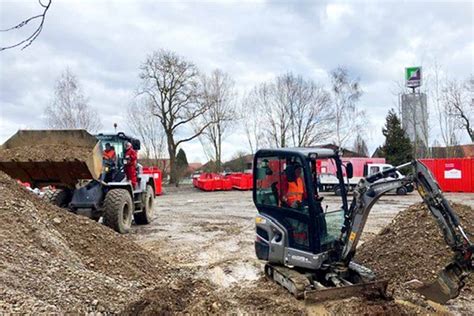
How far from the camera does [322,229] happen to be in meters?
5.82

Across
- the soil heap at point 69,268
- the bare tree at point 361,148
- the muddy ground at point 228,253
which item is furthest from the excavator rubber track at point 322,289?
the bare tree at point 361,148

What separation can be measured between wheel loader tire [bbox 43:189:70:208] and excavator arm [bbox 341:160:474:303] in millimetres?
8546

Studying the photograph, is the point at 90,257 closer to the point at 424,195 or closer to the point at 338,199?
the point at 338,199

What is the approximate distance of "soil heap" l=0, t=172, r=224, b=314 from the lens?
4.82 meters

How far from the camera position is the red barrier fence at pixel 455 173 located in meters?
28.9

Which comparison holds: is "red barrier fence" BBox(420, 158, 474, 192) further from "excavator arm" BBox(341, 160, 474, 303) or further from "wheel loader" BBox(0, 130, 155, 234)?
"excavator arm" BBox(341, 160, 474, 303)

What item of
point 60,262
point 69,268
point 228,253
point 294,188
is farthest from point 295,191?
point 228,253

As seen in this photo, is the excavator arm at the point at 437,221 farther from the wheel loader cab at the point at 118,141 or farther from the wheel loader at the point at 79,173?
the wheel loader cab at the point at 118,141

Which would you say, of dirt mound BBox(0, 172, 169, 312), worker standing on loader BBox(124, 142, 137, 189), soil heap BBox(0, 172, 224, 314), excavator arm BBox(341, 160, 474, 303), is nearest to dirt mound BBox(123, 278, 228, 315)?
soil heap BBox(0, 172, 224, 314)

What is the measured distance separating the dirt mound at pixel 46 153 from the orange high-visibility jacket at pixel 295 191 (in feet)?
18.6

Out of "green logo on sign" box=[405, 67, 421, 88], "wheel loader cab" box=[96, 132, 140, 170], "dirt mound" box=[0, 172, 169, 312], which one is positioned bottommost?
"dirt mound" box=[0, 172, 169, 312]

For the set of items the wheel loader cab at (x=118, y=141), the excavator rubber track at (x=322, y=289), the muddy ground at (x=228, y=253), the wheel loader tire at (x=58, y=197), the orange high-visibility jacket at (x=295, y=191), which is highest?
the wheel loader cab at (x=118, y=141)

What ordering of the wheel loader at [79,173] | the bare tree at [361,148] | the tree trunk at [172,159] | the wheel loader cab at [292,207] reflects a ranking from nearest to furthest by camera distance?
the wheel loader cab at [292,207] → the wheel loader at [79,173] → the tree trunk at [172,159] → the bare tree at [361,148]

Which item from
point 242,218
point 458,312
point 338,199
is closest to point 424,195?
point 338,199
